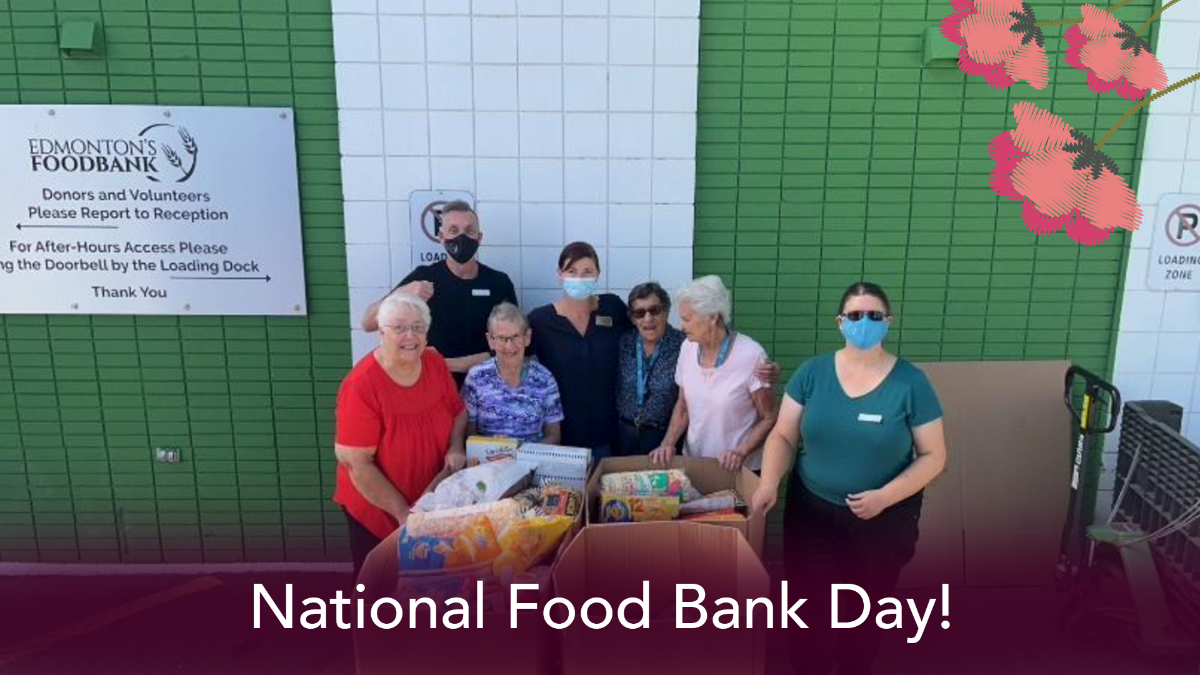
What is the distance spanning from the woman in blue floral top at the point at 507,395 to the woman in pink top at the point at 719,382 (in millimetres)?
517

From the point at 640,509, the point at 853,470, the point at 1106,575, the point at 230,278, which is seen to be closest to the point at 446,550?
the point at 640,509

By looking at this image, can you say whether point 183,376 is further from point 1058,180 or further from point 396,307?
point 1058,180

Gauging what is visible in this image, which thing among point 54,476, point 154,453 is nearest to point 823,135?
point 154,453

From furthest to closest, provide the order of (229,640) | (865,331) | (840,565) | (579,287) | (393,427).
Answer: (229,640) → (579,287) → (840,565) → (393,427) → (865,331)

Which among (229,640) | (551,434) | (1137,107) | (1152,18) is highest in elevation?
(1152,18)

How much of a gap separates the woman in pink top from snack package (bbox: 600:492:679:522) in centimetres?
50

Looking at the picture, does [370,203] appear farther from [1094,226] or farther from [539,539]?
[1094,226]

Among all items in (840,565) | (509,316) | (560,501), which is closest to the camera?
(560,501)

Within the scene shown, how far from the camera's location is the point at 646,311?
121 inches

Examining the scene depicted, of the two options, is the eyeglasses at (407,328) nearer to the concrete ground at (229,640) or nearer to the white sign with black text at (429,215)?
the white sign with black text at (429,215)

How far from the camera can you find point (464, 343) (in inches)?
135

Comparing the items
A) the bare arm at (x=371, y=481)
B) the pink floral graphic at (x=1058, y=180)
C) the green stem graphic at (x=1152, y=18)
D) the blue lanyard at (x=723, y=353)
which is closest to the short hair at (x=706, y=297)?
the blue lanyard at (x=723, y=353)

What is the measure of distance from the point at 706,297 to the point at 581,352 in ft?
1.93

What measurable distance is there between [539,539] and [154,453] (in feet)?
9.54
